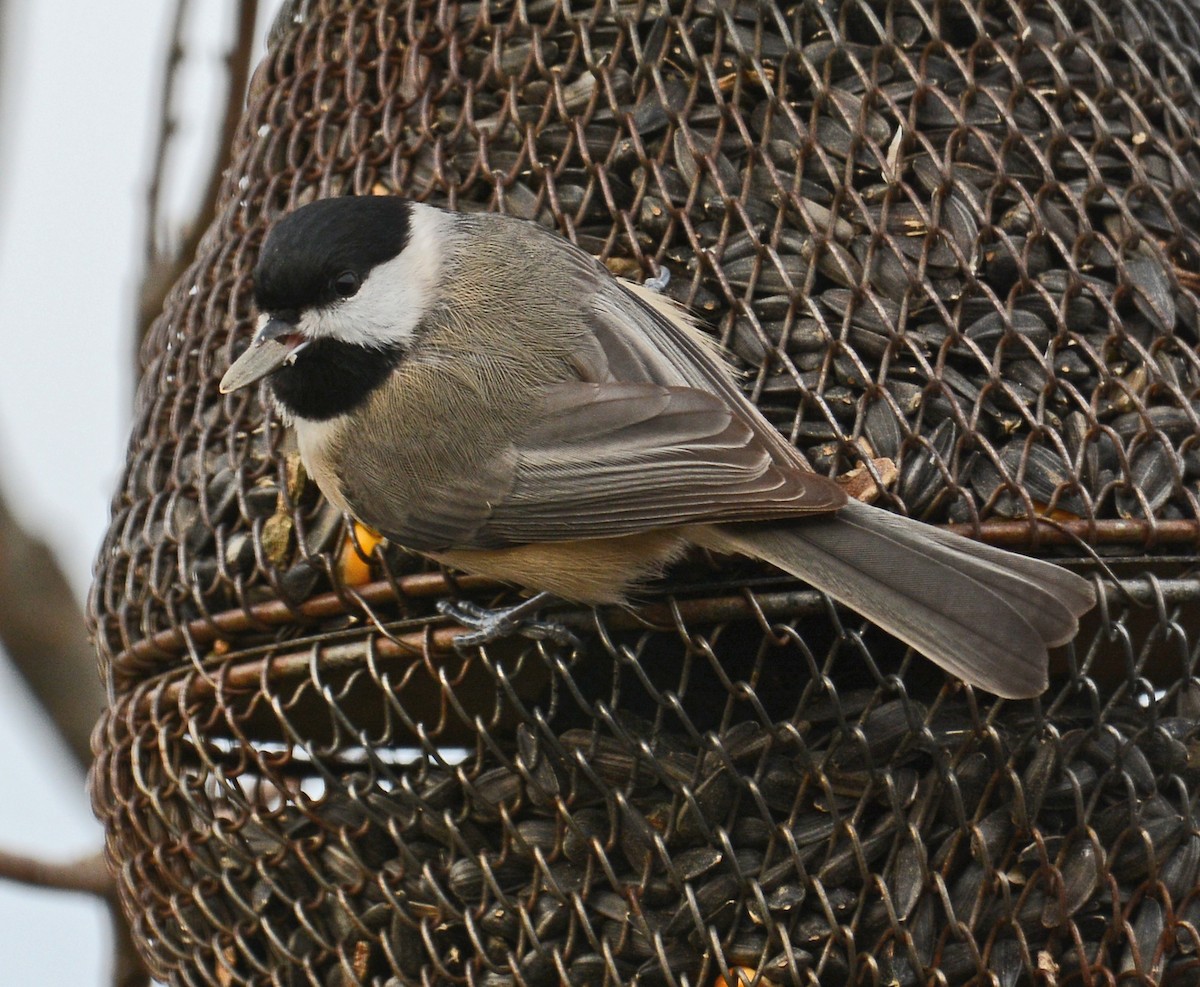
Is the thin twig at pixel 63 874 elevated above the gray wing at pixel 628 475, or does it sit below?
below

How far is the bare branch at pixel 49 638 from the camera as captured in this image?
362 cm

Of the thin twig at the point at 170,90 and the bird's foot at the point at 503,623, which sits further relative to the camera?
the thin twig at the point at 170,90

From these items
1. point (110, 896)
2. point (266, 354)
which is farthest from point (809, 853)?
point (110, 896)

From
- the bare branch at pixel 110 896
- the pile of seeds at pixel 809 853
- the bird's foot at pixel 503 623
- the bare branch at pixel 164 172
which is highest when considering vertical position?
the bare branch at pixel 164 172

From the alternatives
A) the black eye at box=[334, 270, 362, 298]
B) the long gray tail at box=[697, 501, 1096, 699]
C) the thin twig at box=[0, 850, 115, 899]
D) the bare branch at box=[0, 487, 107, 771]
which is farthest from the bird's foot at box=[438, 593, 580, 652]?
the bare branch at box=[0, 487, 107, 771]

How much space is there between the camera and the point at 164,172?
11.4 feet

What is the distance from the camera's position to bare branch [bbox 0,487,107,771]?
11.9 ft

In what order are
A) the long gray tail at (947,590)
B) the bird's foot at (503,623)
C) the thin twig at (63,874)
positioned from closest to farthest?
1. the long gray tail at (947,590)
2. the bird's foot at (503,623)
3. the thin twig at (63,874)

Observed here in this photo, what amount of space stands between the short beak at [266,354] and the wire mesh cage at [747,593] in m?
A: 0.31

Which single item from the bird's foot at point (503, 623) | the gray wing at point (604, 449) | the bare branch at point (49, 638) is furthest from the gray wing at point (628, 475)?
the bare branch at point (49, 638)

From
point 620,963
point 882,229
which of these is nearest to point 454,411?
point 882,229

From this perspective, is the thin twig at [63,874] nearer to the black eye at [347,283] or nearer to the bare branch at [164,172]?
the bare branch at [164,172]

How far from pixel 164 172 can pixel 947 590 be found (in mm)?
2133

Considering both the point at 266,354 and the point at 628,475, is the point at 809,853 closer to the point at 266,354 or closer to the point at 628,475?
the point at 628,475
